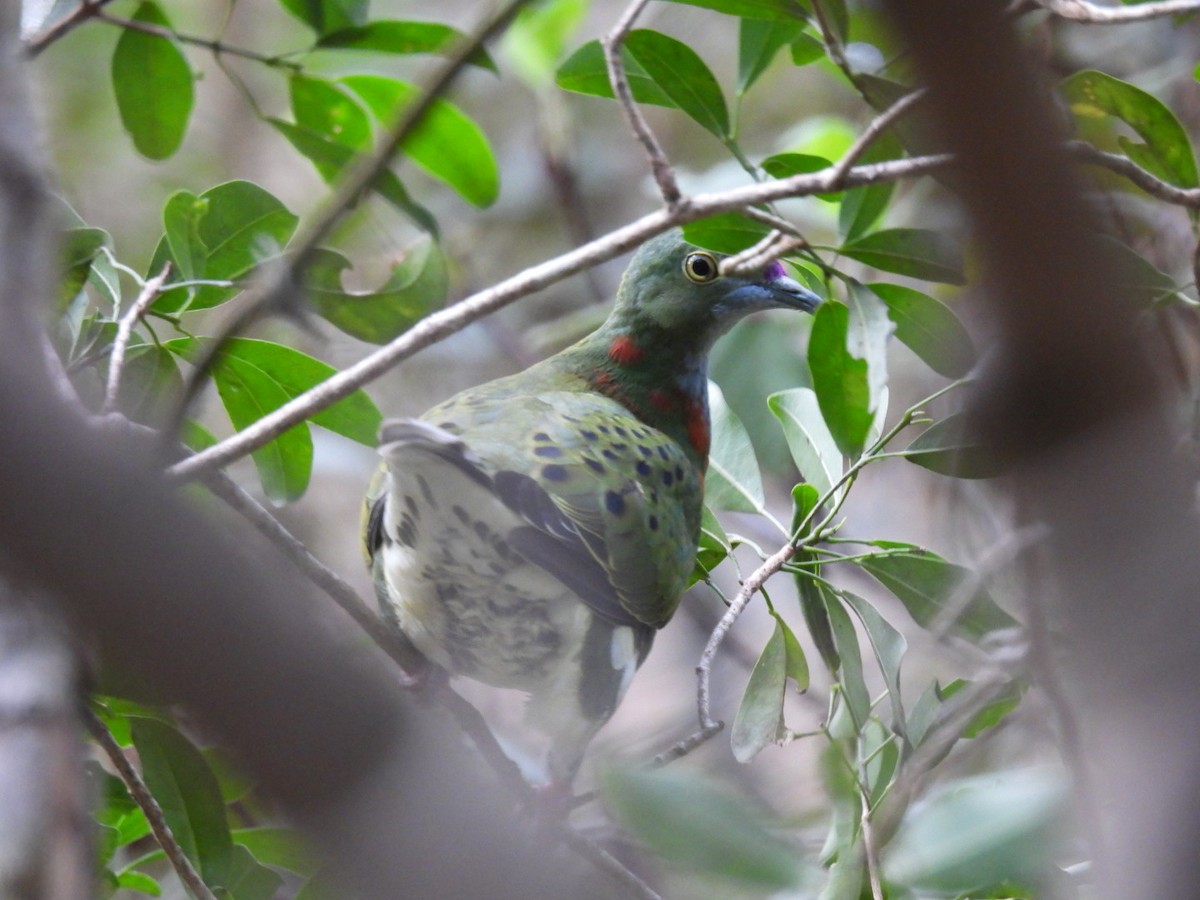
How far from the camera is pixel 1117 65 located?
15.8 feet

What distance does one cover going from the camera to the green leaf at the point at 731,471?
287 centimetres

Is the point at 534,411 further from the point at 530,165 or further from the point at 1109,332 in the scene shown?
the point at 530,165

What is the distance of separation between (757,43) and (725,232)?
46cm

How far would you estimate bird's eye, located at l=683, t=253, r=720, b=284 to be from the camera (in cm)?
347

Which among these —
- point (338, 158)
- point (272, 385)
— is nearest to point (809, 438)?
point (272, 385)

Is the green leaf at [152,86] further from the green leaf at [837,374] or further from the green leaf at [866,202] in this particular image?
the green leaf at [837,374]

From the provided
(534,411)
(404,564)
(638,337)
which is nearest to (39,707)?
(404,564)

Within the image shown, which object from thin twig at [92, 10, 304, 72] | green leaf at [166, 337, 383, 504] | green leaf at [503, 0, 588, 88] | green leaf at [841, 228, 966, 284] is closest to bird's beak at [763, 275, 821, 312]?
green leaf at [841, 228, 966, 284]

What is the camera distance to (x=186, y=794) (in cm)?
227

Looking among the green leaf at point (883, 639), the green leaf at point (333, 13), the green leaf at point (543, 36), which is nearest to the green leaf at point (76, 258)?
the green leaf at point (333, 13)

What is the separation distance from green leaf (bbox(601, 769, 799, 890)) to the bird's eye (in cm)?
239

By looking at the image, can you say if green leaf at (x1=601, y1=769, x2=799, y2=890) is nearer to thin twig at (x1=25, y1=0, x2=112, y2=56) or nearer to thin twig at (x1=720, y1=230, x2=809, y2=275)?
thin twig at (x1=720, y1=230, x2=809, y2=275)

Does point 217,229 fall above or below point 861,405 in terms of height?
above

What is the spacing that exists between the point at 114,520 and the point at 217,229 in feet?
6.14
